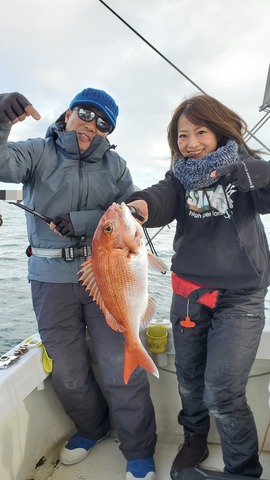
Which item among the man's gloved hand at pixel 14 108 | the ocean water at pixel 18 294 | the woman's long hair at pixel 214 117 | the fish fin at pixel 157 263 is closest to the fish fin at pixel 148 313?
the fish fin at pixel 157 263

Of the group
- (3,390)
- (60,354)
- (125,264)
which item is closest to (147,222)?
(125,264)

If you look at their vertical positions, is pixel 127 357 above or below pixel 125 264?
below

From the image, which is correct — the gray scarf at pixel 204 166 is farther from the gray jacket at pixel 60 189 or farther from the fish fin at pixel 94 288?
the fish fin at pixel 94 288

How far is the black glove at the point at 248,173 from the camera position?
A: 187cm

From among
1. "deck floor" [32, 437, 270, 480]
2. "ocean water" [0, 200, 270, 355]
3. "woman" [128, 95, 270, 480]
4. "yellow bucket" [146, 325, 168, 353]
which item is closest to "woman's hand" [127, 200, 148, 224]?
"woman" [128, 95, 270, 480]

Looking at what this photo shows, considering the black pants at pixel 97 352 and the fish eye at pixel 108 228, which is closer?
the fish eye at pixel 108 228

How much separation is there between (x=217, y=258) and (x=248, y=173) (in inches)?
19.5

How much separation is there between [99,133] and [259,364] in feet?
6.24

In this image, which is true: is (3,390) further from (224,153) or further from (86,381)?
(224,153)

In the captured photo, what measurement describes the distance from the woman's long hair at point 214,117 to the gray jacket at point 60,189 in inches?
23.2

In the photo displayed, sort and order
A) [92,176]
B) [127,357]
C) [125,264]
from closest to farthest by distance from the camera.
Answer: [125,264], [127,357], [92,176]

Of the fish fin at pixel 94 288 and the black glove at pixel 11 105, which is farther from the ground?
the black glove at pixel 11 105

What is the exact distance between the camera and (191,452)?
2480mm

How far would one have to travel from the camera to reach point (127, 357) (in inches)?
75.0
